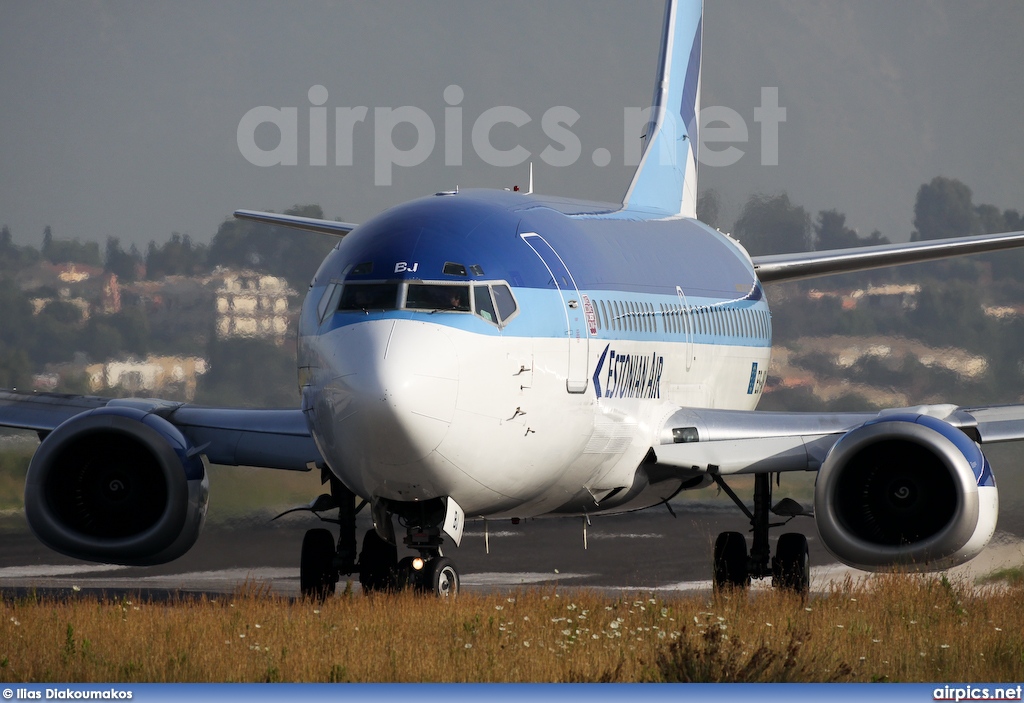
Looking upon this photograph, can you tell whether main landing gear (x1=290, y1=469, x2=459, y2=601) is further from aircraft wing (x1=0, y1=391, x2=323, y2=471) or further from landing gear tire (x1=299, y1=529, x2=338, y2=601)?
aircraft wing (x1=0, y1=391, x2=323, y2=471)

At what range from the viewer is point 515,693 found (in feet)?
25.7

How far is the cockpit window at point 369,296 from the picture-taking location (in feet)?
38.7

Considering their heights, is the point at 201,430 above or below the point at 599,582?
above

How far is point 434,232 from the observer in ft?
41.4

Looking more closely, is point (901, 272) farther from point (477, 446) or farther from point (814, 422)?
point (477, 446)

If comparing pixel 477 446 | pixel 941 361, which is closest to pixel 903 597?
pixel 477 446

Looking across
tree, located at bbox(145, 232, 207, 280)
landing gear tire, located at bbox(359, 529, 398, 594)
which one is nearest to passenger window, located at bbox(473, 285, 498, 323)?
landing gear tire, located at bbox(359, 529, 398, 594)

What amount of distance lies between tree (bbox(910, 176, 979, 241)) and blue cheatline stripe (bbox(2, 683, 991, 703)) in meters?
25.7

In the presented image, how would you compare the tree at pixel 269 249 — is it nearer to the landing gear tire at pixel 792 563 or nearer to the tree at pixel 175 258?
the tree at pixel 175 258

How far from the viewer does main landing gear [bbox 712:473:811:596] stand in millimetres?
16734

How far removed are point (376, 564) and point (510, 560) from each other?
5.79 meters

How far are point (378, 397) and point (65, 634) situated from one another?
2821 millimetres

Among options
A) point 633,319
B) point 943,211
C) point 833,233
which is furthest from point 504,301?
point 943,211

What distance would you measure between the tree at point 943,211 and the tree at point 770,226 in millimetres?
3252
